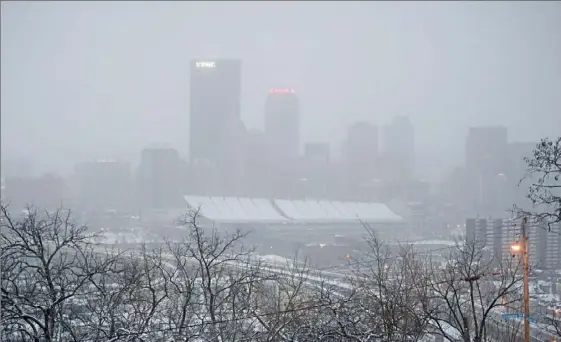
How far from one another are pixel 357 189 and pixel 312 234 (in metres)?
25.2

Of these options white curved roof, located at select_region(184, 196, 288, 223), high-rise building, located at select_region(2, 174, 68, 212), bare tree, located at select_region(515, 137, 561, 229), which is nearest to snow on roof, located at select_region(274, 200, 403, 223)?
white curved roof, located at select_region(184, 196, 288, 223)

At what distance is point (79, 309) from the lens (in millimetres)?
6438

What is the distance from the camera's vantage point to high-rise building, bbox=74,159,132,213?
37.1 metres

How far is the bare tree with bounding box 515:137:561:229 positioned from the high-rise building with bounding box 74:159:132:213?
30.2 metres

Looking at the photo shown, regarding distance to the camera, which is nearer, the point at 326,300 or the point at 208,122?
the point at 326,300

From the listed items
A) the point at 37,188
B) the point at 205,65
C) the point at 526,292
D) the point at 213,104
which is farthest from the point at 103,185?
the point at 205,65

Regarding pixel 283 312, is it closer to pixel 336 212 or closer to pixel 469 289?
pixel 469 289

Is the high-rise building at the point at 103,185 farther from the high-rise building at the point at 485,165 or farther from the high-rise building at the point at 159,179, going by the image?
the high-rise building at the point at 485,165

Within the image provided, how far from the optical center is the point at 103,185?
4447cm

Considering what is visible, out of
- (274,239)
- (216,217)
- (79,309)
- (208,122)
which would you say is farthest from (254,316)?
(208,122)

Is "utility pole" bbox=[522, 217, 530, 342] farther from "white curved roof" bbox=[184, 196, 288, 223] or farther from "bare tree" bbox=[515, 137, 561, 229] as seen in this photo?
"white curved roof" bbox=[184, 196, 288, 223]

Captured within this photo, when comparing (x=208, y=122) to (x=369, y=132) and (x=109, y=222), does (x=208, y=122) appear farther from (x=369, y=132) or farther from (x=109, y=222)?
(x=109, y=222)

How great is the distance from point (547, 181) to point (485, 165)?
97.3ft

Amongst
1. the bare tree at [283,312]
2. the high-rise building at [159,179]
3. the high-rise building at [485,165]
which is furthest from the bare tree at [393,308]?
the high-rise building at [159,179]
